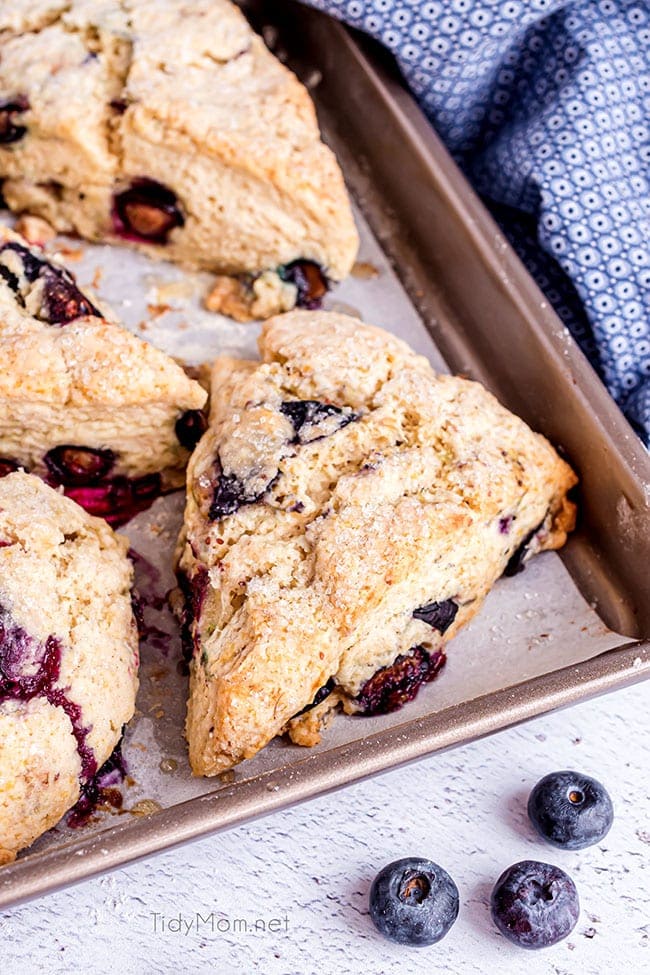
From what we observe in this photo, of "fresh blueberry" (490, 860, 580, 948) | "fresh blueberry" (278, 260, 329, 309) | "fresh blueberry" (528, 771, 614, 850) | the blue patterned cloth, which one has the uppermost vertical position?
the blue patterned cloth

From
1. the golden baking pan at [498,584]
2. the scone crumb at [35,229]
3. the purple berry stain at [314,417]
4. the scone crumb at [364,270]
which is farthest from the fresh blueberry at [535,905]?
the scone crumb at [35,229]

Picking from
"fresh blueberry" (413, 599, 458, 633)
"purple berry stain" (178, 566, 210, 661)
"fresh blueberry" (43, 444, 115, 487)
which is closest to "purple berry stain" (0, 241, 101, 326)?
"fresh blueberry" (43, 444, 115, 487)

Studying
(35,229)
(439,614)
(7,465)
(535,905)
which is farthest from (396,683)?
(35,229)

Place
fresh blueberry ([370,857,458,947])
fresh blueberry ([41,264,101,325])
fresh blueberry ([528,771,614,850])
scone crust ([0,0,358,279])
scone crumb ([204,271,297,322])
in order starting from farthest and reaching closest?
scone crumb ([204,271,297,322]) < scone crust ([0,0,358,279]) < fresh blueberry ([41,264,101,325]) < fresh blueberry ([528,771,614,850]) < fresh blueberry ([370,857,458,947])

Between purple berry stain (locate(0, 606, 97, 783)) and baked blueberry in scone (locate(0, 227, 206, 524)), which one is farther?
baked blueberry in scone (locate(0, 227, 206, 524))

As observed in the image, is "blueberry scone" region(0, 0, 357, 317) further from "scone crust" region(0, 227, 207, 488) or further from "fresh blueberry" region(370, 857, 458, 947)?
"fresh blueberry" region(370, 857, 458, 947)

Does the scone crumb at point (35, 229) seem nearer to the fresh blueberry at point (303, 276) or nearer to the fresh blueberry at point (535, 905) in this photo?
the fresh blueberry at point (303, 276)
